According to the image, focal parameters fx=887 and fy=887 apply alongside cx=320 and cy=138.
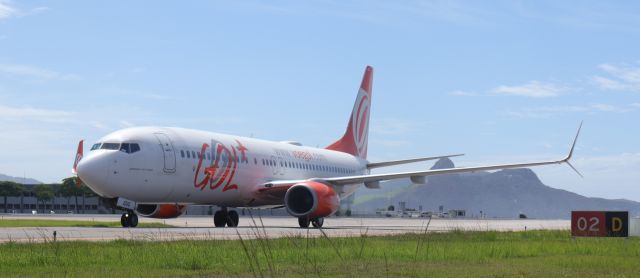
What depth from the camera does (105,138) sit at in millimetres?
29562

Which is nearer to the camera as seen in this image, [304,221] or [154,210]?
[154,210]

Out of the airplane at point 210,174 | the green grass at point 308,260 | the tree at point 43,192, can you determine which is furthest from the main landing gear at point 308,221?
the tree at point 43,192

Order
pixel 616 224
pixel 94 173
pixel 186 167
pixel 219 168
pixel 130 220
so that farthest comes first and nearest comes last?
1. pixel 219 168
2. pixel 186 167
3. pixel 130 220
4. pixel 94 173
5. pixel 616 224

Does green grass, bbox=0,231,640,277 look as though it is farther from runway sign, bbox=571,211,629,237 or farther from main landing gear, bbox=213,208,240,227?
main landing gear, bbox=213,208,240,227

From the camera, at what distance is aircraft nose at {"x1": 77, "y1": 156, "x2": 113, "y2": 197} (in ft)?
91.3

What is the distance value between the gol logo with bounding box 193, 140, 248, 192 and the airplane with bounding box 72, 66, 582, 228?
0.12ft

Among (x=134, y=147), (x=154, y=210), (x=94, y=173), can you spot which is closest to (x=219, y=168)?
(x=154, y=210)

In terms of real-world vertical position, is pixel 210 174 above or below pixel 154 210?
above

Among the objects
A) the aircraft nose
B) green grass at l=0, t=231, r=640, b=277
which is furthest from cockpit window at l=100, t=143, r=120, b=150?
green grass at l=0, t=231, r=640, b=277

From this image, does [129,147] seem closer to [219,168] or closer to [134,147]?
[134,147]

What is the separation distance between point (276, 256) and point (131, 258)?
234 centimetres

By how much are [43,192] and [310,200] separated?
10884 cm

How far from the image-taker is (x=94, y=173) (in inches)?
1096

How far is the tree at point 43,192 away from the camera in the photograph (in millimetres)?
133762
